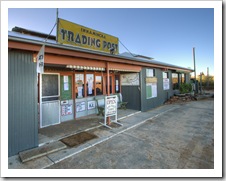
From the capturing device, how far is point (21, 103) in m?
3.31

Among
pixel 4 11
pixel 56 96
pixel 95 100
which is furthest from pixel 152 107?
pixel 4 11

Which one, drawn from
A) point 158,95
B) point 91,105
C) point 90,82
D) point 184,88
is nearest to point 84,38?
point 90,82

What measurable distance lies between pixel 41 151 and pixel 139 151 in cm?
254

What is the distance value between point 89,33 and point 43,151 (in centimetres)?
430

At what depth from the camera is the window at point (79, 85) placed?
6.50 metres

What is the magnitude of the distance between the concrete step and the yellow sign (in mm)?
3224

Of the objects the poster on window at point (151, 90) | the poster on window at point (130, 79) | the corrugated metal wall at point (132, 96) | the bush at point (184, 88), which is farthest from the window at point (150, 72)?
the bush at point (184, 88)

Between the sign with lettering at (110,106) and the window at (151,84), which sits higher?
the window at (151,84)

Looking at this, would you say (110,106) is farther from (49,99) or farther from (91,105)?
(49,99)

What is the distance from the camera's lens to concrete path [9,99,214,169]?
2.83 metres

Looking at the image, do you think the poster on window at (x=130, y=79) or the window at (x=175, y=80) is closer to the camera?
the poster on window at (x=130, y=79)

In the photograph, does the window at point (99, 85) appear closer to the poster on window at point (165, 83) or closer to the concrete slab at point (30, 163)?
the concrete slab at point (30, 163)

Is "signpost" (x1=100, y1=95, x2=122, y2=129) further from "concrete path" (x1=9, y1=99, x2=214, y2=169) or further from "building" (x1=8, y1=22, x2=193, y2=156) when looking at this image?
"concrete path" (x1=9, y1=99, x2=214, y2=169)

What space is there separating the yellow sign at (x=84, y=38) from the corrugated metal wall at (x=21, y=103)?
142 cm
